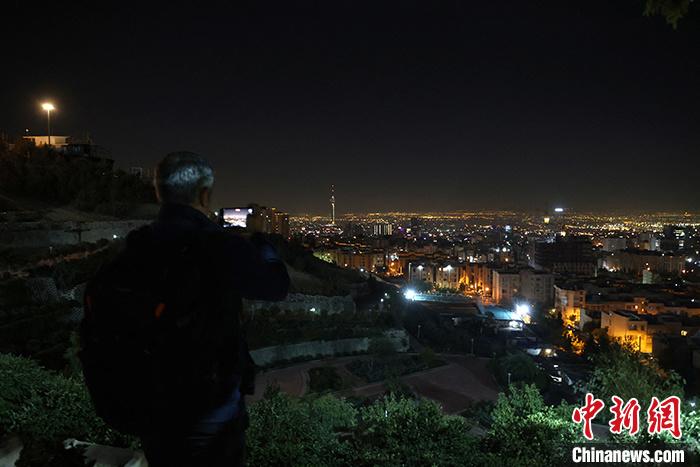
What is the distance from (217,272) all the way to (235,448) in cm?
54

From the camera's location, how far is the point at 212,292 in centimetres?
135

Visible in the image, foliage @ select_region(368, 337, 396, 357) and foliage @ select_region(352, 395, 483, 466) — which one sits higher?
foliage @ select_region(352, 395, 483, 466)

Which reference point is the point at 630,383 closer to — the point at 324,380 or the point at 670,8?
the point at 670,8

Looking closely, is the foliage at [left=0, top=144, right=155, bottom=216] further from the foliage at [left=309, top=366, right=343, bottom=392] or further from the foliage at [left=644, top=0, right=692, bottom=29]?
the foliage at [left=644, top=0, right=692, bottom=29]

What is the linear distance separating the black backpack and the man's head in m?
0.17

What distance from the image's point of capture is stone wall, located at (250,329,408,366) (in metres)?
13.5

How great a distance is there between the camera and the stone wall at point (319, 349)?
13515mm

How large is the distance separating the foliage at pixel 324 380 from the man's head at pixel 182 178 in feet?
32.7

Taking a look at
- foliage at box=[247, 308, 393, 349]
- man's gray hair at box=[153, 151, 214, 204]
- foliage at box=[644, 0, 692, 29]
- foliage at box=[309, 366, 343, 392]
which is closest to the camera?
man's gray hair at box=[153, 151, 214, 204]

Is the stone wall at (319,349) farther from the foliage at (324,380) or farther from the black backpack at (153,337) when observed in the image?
the black backpack at (153,337)

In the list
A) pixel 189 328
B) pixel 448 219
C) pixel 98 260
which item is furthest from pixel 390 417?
pixel 448 219

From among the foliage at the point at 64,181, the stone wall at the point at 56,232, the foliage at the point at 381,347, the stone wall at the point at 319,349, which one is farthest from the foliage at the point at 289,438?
the foliage at the point at 64,181

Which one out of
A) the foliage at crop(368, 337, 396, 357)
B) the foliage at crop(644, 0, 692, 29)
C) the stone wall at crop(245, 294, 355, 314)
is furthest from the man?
the stone wall at crop(245, 294, 355, 314)

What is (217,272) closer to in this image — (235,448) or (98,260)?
(235,448)
